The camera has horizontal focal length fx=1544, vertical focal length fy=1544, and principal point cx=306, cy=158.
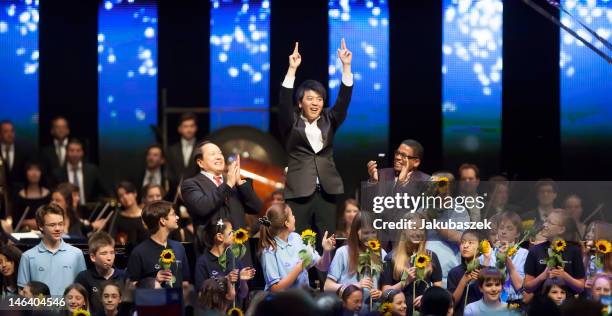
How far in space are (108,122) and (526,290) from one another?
5.25 meters

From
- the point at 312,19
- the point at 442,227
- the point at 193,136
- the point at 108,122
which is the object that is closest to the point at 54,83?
the point at 108,122

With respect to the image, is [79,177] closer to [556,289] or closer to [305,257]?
[305,257]

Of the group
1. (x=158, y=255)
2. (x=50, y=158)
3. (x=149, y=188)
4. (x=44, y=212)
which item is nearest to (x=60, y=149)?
(x=50, y=158)

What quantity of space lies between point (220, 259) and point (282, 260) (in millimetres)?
395

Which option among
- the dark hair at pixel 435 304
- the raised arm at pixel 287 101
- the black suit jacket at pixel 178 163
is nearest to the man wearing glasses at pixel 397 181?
the raised arm at pixel 287 101

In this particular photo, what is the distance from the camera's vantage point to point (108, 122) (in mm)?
13469

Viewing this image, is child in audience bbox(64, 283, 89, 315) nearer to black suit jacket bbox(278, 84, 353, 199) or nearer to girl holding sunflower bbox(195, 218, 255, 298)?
girl holding sunflower bbox(195, 218, 255, 298)

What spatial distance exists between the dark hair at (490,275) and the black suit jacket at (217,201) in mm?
1514

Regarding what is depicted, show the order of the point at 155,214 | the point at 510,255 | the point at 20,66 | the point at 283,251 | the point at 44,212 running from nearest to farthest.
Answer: the point at 510,255 → the point at 283,251 → the point at 155,214 → the point at 44,212 → the point at 20,66

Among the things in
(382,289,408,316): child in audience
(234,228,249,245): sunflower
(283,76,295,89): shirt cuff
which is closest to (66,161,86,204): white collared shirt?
(283,76,295,89): shirt cuff

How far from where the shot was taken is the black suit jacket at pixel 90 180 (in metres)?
12.6

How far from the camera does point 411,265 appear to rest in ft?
30.6

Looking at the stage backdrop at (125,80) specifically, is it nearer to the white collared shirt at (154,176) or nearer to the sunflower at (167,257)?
the white collared shirt at (154,176)

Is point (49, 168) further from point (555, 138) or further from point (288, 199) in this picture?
point (555, 138)
